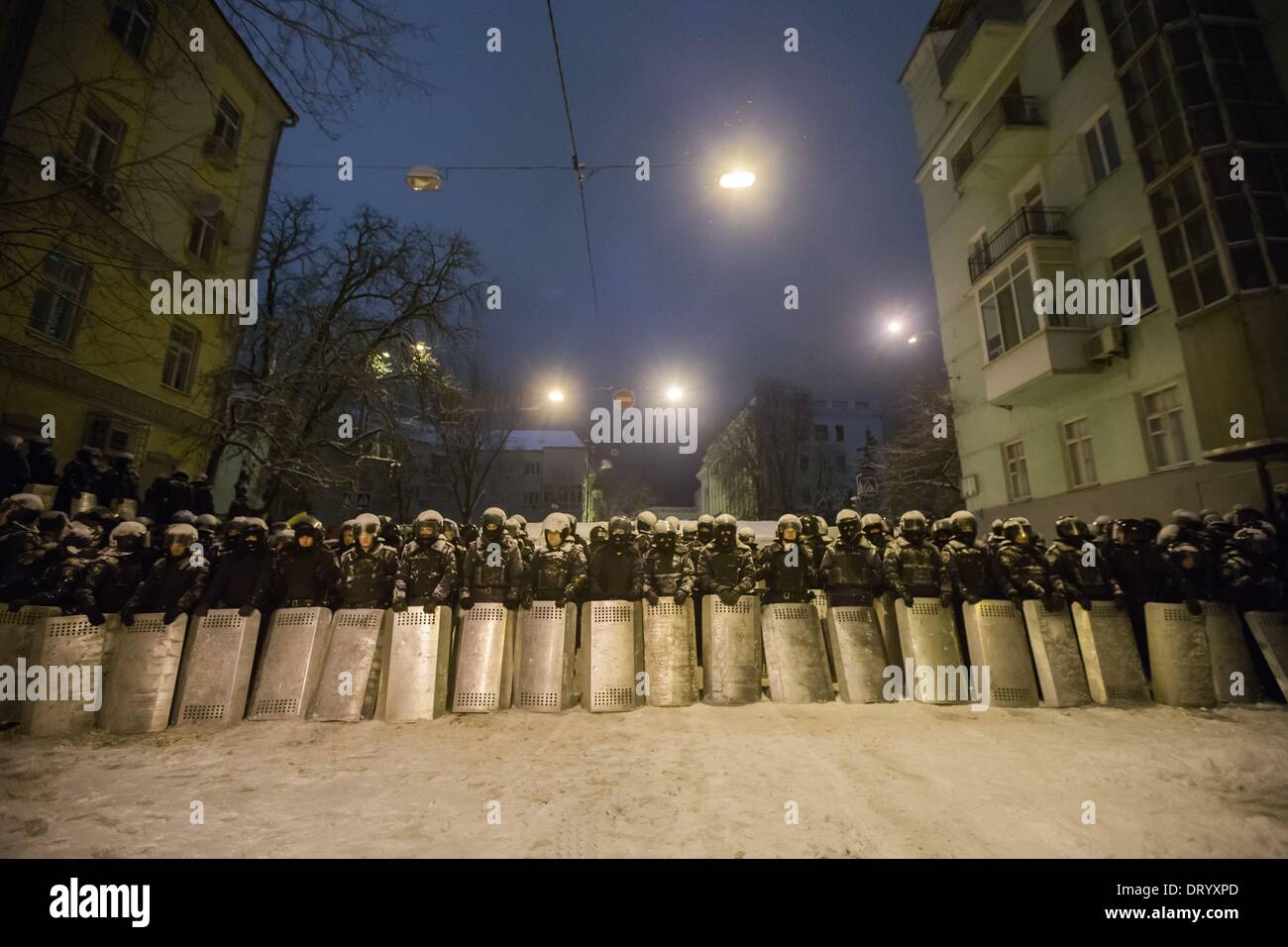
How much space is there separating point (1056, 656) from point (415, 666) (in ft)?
23.6

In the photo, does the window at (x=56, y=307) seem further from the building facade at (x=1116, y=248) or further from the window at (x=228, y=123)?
the building facade at (x=1116, y=248)

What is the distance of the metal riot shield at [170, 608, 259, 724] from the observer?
5266 millimetres

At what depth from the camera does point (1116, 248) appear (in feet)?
41.1

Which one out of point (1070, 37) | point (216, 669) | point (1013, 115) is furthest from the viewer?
point (1013, 115)

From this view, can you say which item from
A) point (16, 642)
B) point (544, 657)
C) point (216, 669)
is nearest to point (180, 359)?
point (16, 642)

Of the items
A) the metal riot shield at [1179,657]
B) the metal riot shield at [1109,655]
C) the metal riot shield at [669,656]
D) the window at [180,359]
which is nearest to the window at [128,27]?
the window at [180,359]

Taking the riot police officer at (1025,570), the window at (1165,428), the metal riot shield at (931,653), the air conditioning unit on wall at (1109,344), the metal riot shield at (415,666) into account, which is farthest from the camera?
the air conditioning unit on wall at (1109,344)

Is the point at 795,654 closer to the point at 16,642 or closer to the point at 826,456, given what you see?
the point at 16,642

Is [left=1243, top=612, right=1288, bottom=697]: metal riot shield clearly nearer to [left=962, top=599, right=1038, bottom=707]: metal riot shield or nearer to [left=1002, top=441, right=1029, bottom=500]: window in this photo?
[left=962, top=599, right=1038, bottom=707]: metal riot shield

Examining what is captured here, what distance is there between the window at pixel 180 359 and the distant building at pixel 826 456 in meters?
28.3

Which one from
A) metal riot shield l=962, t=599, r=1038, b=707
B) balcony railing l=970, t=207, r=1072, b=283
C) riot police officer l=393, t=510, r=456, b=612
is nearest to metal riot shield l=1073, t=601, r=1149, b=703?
metal riot shield l=962, t=599, r=1038, b=707

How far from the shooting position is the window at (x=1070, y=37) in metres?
13.7

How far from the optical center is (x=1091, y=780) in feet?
12.3
